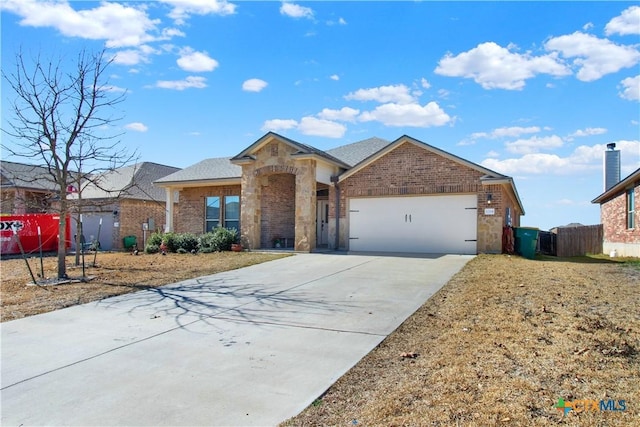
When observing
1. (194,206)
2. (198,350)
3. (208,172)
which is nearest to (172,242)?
(194,206)

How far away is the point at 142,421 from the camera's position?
3732 millimetres

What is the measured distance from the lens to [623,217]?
19.7 meters

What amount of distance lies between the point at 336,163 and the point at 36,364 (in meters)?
14.0

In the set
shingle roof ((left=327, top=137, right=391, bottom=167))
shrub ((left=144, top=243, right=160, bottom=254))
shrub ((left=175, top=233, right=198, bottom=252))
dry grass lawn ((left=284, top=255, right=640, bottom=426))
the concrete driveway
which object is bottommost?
the concrete driveway

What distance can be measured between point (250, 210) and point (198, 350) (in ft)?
40.8

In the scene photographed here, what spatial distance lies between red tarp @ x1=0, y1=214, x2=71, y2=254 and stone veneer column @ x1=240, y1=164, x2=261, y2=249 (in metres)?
9.10

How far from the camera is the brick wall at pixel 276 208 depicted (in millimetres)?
18750

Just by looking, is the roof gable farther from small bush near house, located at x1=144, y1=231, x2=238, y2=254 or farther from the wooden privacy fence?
the wooden privacy fence

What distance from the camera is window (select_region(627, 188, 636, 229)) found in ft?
60.5

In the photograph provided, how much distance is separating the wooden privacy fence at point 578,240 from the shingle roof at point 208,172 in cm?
1636

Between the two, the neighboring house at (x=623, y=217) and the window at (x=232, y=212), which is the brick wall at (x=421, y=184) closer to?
the window at (x=232, y=212)

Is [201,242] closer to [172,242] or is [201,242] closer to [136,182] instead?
[172,242]

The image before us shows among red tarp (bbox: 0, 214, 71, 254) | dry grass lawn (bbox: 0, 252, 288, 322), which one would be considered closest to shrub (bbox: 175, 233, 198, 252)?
dry grass lawn (bbox: 0, 252, 288, 322)

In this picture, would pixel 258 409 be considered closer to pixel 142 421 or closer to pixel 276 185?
pixel 142 421
